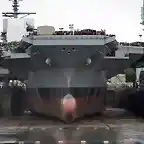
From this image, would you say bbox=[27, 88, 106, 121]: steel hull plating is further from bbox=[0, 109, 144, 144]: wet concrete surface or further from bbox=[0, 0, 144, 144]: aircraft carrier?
bbox=[0, 109, 144, 144]: wet concrete surface

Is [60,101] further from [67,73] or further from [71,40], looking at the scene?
[71,40]

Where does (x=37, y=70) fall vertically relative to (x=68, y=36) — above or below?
below

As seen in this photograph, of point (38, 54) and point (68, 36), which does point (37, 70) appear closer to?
point (38, 54)

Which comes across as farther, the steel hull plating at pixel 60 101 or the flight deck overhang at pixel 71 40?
the flight deck overhang at pixel 71 40

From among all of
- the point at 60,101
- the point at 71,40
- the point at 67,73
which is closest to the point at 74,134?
the point at 60,101

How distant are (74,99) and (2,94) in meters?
5.00

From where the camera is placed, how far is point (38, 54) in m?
10.9

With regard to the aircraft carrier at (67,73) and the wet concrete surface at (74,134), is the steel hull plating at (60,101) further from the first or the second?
the wet concrete surface at (74,134)

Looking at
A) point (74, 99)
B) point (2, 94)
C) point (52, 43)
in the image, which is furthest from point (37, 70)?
point (2, 94)

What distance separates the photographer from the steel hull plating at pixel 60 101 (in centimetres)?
1024

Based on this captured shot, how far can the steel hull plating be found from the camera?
10242 mm

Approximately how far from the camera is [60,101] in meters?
10.1

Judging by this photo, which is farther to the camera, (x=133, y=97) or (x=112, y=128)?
(x=133, y=97)

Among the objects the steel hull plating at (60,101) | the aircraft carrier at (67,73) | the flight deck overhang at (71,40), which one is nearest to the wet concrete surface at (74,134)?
the aircraft carrier at (67,73)
